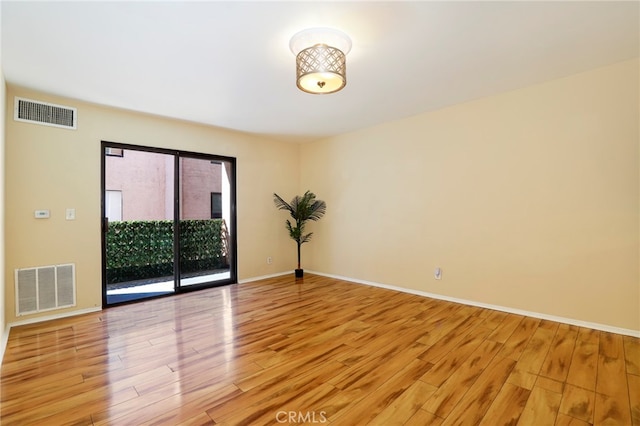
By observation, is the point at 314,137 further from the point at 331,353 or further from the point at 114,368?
the point at 114,368

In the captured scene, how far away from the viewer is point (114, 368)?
7.58 ft

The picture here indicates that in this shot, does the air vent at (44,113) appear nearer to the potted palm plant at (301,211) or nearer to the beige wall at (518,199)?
the potted palm plant at (301,211)

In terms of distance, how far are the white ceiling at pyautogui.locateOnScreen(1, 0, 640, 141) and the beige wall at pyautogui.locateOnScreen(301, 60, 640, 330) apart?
0.36 meters

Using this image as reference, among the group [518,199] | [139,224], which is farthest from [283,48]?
[139,224]

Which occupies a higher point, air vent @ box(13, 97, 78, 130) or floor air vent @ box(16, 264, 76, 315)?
air vent @ box(13, 97, 78, 130)

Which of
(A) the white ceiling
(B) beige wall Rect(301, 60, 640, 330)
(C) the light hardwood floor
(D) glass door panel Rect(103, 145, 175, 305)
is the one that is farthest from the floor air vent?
(B) beige wall Rect(301, 60, 640, 330)

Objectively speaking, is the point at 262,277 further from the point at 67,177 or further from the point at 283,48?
the point at 283,48

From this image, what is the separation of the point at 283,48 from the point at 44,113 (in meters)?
3.04

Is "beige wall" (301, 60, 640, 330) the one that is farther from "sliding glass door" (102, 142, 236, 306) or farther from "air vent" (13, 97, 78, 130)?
"air vent" (13, 97, 78, 130)

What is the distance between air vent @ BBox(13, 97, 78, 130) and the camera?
3.24 meters

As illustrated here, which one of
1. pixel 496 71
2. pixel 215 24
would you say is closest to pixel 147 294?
pixel 215 24

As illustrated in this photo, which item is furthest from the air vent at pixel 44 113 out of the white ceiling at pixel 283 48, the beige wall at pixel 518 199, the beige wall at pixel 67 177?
the beige wall at pixel 518 199

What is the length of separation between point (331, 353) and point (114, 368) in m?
1.74

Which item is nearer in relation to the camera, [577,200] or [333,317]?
[577,200]
